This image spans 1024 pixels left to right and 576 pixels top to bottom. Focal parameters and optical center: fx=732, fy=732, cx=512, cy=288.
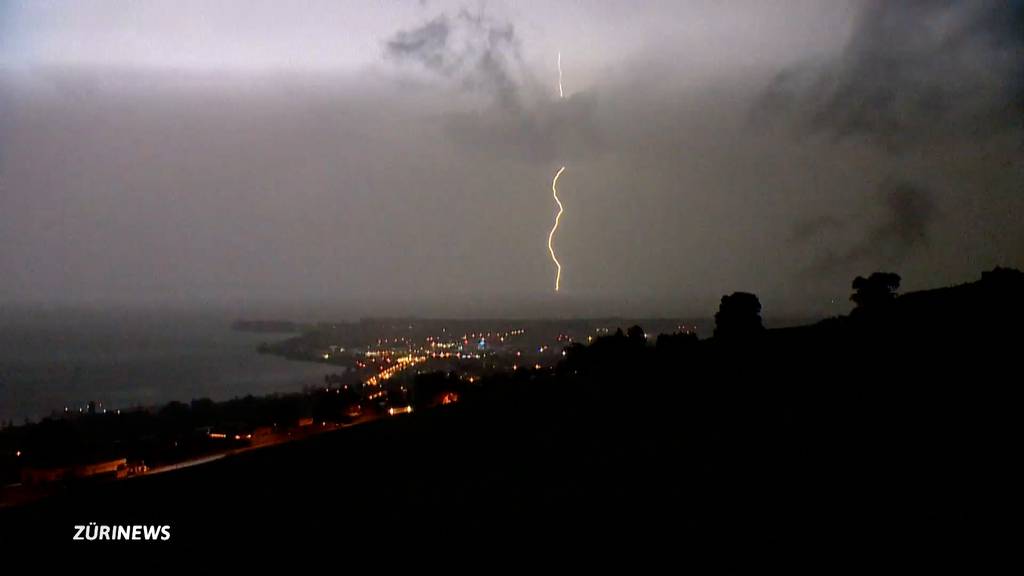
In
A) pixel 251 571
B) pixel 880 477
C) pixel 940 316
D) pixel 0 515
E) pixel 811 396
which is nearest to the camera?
pixel 251 571

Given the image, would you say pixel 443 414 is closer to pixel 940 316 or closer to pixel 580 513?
pixel 580 513

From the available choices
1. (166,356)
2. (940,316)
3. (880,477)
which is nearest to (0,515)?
(880,477)

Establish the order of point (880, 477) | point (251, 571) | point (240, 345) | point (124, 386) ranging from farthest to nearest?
point (240, 345) → point (124, 386) → point (880, 477) → point (251, 571)

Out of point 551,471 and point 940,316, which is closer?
point 551,471

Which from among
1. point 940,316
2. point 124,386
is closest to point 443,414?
point 940,316

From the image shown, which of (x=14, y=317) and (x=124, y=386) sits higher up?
(x=14, y=317)

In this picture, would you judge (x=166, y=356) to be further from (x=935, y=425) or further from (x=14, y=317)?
(x=935, y=425)
